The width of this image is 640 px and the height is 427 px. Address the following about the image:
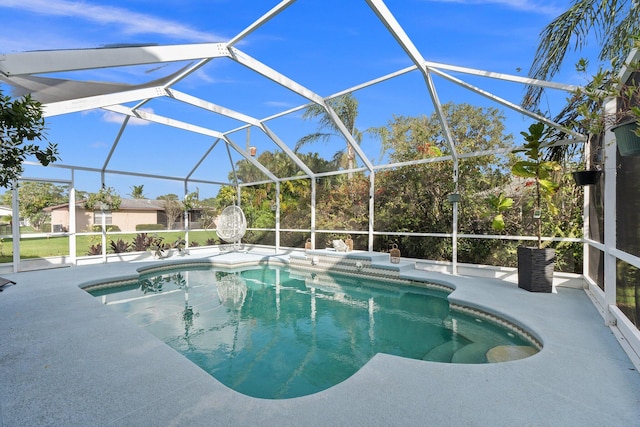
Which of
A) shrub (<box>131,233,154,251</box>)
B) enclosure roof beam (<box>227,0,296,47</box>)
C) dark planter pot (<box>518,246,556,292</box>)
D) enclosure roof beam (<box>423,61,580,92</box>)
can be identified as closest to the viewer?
enclosure roof beam (<box>227,0,296,47</box>)

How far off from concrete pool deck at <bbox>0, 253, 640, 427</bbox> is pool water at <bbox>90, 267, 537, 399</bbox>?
66cm

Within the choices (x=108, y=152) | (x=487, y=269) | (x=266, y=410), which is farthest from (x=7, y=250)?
(x=487, y=269)

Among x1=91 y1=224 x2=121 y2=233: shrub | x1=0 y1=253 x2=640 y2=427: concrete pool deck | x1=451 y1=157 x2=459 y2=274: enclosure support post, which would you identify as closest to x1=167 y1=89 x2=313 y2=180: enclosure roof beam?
x1=451 y1=157 x2=459 y2=274: enclosure support post

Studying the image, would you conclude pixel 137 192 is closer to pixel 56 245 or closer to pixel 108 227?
pixel 108 227

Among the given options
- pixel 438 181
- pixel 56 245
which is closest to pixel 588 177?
pixel 438 181

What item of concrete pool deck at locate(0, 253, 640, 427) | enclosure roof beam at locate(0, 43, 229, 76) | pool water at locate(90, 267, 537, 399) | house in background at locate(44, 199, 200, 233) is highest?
enclosure roof beam at locate(0, 43, 229, 76)

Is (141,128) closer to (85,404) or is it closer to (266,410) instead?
(85,404)

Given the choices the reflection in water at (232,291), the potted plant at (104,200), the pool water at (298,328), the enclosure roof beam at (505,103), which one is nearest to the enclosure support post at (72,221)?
the potted plant at (104,200)

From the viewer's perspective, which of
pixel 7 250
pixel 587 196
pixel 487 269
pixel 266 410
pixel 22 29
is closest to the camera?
pixel 266 410

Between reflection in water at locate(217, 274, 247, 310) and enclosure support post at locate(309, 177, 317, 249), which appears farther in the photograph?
enclosure support post at locate(309, 177, 317, 249)

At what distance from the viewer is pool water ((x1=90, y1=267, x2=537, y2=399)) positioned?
11.0ft

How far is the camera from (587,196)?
18.2ft

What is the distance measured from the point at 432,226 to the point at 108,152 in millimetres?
9085

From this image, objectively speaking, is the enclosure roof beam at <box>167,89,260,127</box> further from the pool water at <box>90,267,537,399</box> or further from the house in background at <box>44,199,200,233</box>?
the house in background at <box>44,199,200,233</box>
